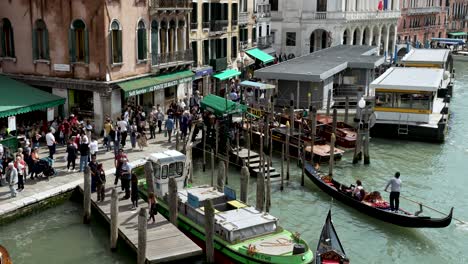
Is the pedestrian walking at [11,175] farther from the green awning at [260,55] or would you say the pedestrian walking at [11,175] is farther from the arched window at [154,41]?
the green awning at [260,55]

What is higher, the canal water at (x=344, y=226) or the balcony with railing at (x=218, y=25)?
the balcony with railing at (x=218, y=25)

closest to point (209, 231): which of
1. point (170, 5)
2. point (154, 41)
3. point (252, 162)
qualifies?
point (252, 162)

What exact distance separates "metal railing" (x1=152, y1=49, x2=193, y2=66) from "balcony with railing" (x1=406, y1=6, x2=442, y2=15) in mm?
53675

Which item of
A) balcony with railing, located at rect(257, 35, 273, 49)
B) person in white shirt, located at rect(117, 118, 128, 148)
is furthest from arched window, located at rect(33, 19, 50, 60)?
balcony with railing, located at rect(257, 35, 273, 49)

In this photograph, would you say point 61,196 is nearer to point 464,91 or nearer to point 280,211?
point 280,211

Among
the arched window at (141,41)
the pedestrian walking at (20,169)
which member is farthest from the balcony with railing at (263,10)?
the pedestrian walking at (20,169)

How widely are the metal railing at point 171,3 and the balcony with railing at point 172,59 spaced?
2537 millimetres

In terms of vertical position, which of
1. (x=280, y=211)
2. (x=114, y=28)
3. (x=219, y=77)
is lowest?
(x=280, y=211)

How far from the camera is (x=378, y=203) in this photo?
22.0m

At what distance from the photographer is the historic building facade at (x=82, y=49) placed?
1096 inches

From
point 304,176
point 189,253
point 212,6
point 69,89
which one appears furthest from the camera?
point 212,6

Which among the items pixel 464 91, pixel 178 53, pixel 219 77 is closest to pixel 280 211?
pixel 178 53

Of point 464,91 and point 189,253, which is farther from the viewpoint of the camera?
point 464,91

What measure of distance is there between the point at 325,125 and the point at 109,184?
47.0 feet
